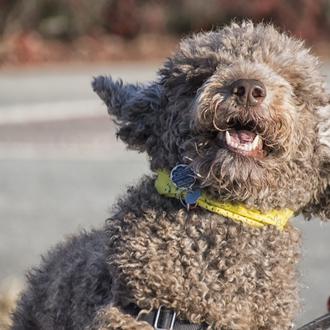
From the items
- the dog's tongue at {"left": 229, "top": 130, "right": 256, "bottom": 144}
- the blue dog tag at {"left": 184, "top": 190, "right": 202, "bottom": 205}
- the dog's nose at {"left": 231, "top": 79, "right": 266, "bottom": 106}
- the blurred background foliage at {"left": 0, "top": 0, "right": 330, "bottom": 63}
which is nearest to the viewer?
the dog's nose at {"left": 231, "top": 79, "right": 266, "bottom": 106}

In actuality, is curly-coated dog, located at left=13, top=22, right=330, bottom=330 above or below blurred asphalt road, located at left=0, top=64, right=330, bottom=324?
below

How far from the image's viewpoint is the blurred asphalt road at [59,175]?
386 inches

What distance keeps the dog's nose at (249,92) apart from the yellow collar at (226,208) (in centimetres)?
46

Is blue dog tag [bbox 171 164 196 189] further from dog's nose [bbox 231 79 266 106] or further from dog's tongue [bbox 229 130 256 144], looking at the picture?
dog's nose [bbox 231 79 266 106]

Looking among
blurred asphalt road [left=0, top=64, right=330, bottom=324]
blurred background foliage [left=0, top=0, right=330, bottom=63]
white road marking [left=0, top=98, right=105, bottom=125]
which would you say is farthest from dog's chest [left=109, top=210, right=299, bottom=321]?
blurred background foliage [left=0, top=0, right=330, bottom=63]

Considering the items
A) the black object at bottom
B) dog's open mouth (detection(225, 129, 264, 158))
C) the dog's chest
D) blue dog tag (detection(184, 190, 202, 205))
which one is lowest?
the black object at bottom

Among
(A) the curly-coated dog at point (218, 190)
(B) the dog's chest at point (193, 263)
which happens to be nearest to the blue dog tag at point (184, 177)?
(A) the curly-coated dog at point (218, 190)

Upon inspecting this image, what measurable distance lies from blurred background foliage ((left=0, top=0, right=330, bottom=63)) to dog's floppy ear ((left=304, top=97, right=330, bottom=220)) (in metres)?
25.4

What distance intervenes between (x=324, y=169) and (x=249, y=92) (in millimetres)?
588

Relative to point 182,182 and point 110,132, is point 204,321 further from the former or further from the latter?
point 110,132

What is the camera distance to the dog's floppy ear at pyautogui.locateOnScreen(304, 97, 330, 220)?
4.56m

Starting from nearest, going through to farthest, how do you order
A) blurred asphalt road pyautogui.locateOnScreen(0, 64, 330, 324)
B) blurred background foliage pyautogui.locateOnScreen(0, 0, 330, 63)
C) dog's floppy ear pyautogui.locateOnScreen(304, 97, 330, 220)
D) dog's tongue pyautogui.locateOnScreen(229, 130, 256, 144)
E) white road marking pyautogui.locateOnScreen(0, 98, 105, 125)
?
dog's tongue pyautogui.locateOnScreen(229, 130, 256, 144), dog's floppy ear pyautogui.locateOnScreen(304, 97, 330, 220), blurred asphalt road pyautogui.locateOnScreen(0, 64, 330, 324), white road marking pyautogui.locateOnScreen(0, 98, 105, 125), blurred background foliage pyautogui.locateOnScreen(0, 0, 330, 63)

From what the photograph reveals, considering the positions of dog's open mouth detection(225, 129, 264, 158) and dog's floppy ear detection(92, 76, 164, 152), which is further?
dog's floppy ear detection(92, 76, 164, 152)

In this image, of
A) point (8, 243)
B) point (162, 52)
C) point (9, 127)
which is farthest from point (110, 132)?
point (162, 52)
